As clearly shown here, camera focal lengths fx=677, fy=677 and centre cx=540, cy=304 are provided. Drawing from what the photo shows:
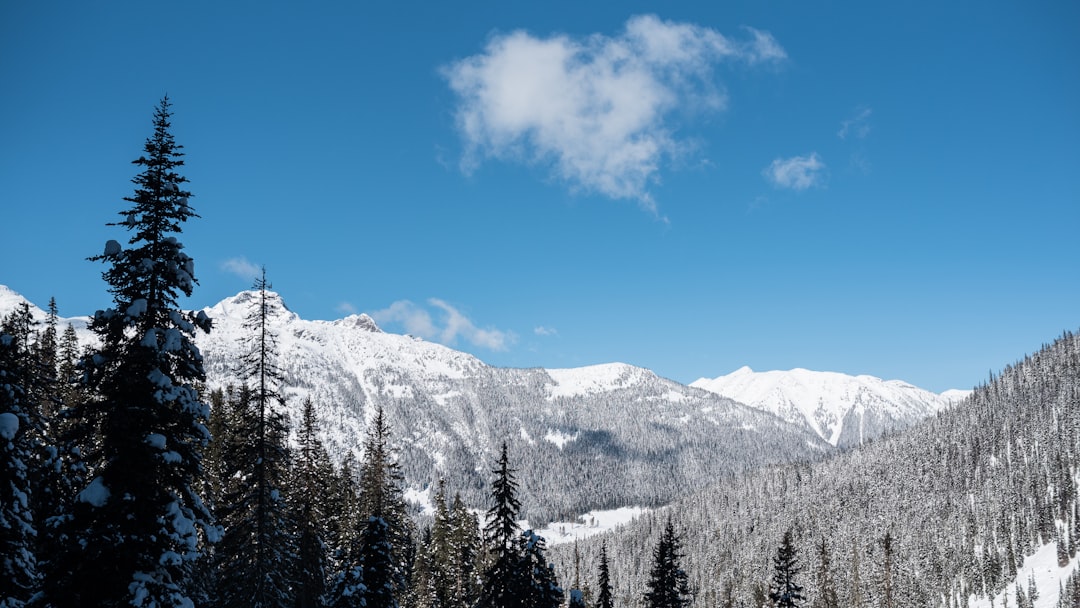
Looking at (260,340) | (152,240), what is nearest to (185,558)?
(152,240)

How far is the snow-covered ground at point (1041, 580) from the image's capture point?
170000 mm

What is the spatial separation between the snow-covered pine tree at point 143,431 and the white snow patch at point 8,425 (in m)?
1.50

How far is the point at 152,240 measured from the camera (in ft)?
49.2

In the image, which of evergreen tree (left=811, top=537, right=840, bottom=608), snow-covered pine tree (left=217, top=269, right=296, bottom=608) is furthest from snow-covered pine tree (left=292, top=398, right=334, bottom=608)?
evergreen tree (left=811, top=537, right=840, bottom=608)

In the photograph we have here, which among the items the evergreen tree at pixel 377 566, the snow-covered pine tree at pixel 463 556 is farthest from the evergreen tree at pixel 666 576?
the evergreen tree at pixel 377 566

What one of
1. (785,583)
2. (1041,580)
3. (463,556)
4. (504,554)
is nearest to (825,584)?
(785,583)

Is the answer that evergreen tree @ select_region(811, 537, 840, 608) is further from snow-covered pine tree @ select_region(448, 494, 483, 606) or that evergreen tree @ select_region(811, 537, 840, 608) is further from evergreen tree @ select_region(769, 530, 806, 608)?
snow-covered pine tree @ select_region(448, 494, 483, 606)

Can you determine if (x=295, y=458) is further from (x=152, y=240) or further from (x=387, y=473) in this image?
(x=152, y=240)

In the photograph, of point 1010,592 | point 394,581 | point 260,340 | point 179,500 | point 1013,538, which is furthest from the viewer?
point 1013,538

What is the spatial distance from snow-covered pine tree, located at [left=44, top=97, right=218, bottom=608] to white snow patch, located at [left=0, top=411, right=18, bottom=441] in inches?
59.1

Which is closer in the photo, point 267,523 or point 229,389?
point 267,523

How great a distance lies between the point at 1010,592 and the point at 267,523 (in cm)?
21481

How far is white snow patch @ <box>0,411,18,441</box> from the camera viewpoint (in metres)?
14.4

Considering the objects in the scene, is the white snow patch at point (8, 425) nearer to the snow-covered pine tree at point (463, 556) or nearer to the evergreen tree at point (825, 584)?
the snow-covered pine tree at point (463, 556)
